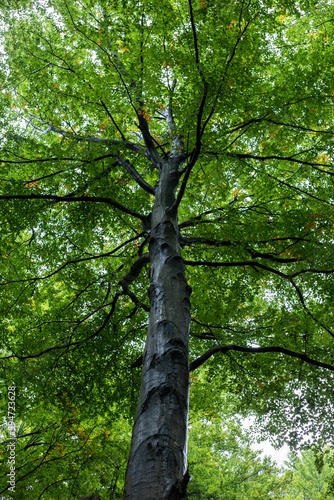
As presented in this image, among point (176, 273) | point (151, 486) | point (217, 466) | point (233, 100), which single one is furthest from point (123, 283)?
point (217, 466)

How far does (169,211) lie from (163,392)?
243cm

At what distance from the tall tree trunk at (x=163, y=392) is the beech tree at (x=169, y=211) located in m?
0.03

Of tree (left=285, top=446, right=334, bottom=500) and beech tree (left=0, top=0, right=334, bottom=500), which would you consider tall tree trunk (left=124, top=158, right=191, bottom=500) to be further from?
tree (left=285, top=446, right=334, bottom=500)

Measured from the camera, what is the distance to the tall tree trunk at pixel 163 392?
2.02 metres

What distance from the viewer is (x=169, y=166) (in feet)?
18.5

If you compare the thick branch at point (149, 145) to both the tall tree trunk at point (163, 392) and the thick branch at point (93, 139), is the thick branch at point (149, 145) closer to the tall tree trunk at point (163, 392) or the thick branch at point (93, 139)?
the thick branch at point (93, 139)

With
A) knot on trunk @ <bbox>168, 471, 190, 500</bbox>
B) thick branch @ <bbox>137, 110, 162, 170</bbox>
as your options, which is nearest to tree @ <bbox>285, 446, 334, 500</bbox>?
thick branch @ <bbox>137, 110, 162, 170</bbox>

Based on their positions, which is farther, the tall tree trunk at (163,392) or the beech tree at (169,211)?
the beech tree at (169,211)

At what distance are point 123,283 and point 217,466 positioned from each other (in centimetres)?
909

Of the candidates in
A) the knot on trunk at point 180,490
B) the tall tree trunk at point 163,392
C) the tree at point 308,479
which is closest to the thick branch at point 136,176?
the tall tree trunk at point 163,392

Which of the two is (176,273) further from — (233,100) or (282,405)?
(282,405)

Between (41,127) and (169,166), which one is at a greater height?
(41,127)

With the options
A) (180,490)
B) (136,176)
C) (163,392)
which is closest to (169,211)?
(136,176)

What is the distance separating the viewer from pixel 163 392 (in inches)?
100
